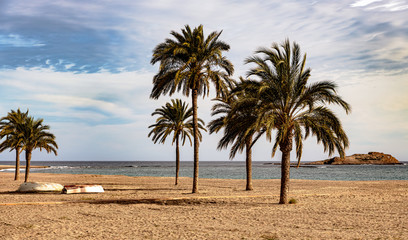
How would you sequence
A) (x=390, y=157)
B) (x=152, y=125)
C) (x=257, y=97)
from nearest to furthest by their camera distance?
1. (x=257, y=97)
2. (x=152, y=125)
3. (x=390, y=157)

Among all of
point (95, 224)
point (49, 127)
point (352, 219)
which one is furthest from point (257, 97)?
point (49, 127)

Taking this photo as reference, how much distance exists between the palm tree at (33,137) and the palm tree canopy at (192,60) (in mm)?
15649

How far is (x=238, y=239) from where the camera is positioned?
10.1m

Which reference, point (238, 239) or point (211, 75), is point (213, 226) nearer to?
point (238, 239)

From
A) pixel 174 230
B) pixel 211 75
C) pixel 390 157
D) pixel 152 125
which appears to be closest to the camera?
pixel 174 230

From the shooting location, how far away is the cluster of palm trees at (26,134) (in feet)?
114

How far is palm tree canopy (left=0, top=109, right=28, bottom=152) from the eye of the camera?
114 feet

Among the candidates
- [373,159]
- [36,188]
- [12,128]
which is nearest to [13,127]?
[12,128]

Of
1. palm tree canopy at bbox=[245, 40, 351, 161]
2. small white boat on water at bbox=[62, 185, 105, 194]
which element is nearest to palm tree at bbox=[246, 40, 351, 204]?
palm tree canopy at bbox=[245, 40, 351, 161]

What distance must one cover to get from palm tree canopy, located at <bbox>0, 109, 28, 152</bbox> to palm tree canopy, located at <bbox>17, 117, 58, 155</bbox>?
0.41m

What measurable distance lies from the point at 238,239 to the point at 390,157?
207 meters

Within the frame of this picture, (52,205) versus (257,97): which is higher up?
(257,97)

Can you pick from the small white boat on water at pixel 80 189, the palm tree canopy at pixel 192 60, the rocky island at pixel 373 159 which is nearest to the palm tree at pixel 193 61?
the palm tree canopy at pixel 192 60

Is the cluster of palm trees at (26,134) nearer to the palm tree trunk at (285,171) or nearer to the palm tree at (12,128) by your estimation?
the palm tree at (12,128)
